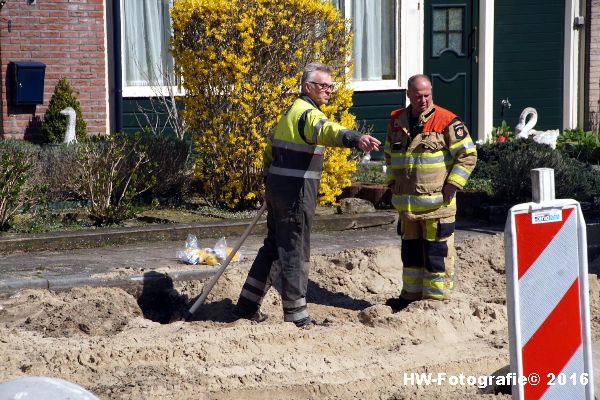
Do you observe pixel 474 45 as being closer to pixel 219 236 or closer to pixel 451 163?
pixel 219 236

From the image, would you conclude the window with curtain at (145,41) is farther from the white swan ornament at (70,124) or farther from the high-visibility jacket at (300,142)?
the high-visibility jacket at (300,142)

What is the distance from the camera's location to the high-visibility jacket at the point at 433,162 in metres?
7.68

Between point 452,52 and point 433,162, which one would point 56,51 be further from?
point 433,162

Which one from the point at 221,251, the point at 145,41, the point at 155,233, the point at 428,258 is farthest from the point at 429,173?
the point at 145,41

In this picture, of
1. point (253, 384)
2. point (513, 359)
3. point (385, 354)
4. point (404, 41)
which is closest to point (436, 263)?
point (385, 354)

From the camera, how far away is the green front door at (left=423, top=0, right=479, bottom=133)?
16.1 meters

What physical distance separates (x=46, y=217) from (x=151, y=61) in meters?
4.24

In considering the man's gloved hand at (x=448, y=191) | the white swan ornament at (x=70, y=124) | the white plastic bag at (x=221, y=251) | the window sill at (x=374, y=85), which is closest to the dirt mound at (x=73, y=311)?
the white plastic bag at (x=221, y=251)

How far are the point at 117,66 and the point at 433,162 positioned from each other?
705 cm

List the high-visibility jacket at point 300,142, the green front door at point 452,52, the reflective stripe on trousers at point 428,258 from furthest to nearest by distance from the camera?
the green front door at point 452,52
the reflective stripe on trousers at point 428,258
the high-visibility jacket at point 300,142

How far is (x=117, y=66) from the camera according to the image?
13719 millimetres

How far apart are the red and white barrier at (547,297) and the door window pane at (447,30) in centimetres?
1122

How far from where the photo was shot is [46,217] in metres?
10.6

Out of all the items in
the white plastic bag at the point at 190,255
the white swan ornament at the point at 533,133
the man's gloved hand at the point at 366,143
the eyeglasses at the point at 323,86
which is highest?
the eyeglasses at the point at 323,86
